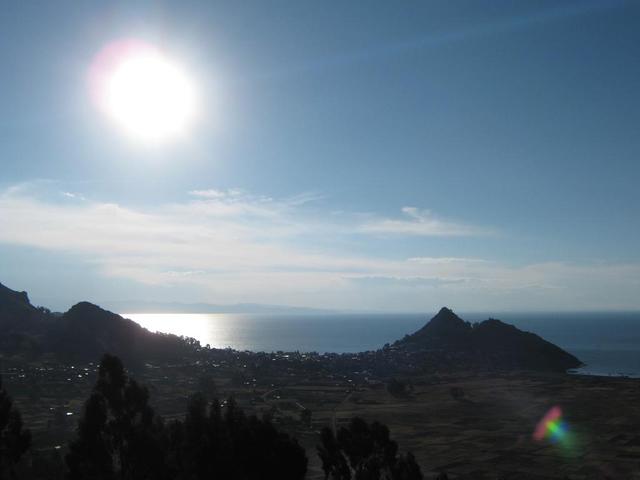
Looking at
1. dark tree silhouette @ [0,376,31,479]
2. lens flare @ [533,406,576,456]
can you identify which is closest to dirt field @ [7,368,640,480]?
lens flare @ [533,406,576,456]

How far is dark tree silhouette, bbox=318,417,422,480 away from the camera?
35500 millimetres

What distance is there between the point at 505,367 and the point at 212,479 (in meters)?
185

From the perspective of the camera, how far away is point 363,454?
119 ft

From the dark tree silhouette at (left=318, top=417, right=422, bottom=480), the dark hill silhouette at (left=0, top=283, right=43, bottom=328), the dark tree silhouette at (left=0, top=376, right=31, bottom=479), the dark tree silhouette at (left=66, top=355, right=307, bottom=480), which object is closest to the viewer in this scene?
the dark tree silhouette at (left=66, top=355, right=307, bottom=480)

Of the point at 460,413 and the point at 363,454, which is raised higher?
the point at 363,454

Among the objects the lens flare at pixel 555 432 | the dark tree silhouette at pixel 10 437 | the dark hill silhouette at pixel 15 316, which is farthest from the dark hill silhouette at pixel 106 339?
the dark tree silhouette at pixel 10 437

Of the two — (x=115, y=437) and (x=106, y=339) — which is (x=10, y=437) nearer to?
(x=115, y=437)

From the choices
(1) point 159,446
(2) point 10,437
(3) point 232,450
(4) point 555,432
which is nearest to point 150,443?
(1) point 159,446

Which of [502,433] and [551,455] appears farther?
[502,433]

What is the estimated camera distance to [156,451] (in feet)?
97.1

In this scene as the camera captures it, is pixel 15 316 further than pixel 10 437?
Yes

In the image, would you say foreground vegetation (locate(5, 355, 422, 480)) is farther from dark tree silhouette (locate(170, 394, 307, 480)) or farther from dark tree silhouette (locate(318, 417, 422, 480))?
dark tree silhouette (locate(318, 417, 422, 480))

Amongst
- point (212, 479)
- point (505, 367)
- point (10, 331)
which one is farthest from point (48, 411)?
point (505, 367)

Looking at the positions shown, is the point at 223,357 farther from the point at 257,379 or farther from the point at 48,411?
the point at 48,411
